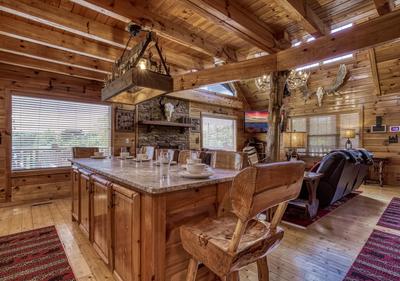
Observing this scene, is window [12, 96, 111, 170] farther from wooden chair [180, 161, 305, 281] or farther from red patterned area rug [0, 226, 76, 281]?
wooden chair [180, 161, 305, 281]

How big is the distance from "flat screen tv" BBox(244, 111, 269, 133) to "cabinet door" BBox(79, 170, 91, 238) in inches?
269

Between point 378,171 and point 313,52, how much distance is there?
5118 millimetres

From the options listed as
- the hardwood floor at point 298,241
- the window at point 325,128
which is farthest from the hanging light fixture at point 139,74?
the window at point 325,128

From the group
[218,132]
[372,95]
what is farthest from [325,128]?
[218,132]

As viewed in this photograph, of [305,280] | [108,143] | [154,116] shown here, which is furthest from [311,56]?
[108,143]

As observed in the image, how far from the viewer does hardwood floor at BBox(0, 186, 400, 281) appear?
196cm

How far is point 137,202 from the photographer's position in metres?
1.40

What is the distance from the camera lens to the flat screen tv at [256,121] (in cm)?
828

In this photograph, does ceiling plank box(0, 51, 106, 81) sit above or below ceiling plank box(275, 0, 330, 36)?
below

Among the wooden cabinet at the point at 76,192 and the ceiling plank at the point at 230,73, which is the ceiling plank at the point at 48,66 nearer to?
the ceiling plank at the point at 230,73

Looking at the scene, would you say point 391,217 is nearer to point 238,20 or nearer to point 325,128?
point 238,20

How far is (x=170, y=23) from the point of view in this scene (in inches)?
118

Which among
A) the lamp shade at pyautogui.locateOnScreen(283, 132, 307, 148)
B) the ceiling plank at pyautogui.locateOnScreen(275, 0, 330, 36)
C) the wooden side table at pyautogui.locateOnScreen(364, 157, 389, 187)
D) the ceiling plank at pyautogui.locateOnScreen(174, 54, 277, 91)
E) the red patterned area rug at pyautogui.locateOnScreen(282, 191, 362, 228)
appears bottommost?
the red patterned area rug at pyautogui.locateOnScreen(282, 191, 362, 228)

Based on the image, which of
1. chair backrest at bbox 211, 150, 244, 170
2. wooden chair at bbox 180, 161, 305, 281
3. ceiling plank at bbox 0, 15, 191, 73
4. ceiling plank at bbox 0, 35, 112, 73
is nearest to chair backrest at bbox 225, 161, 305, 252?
wooden chair at bbox 180, 161, 305, 281
